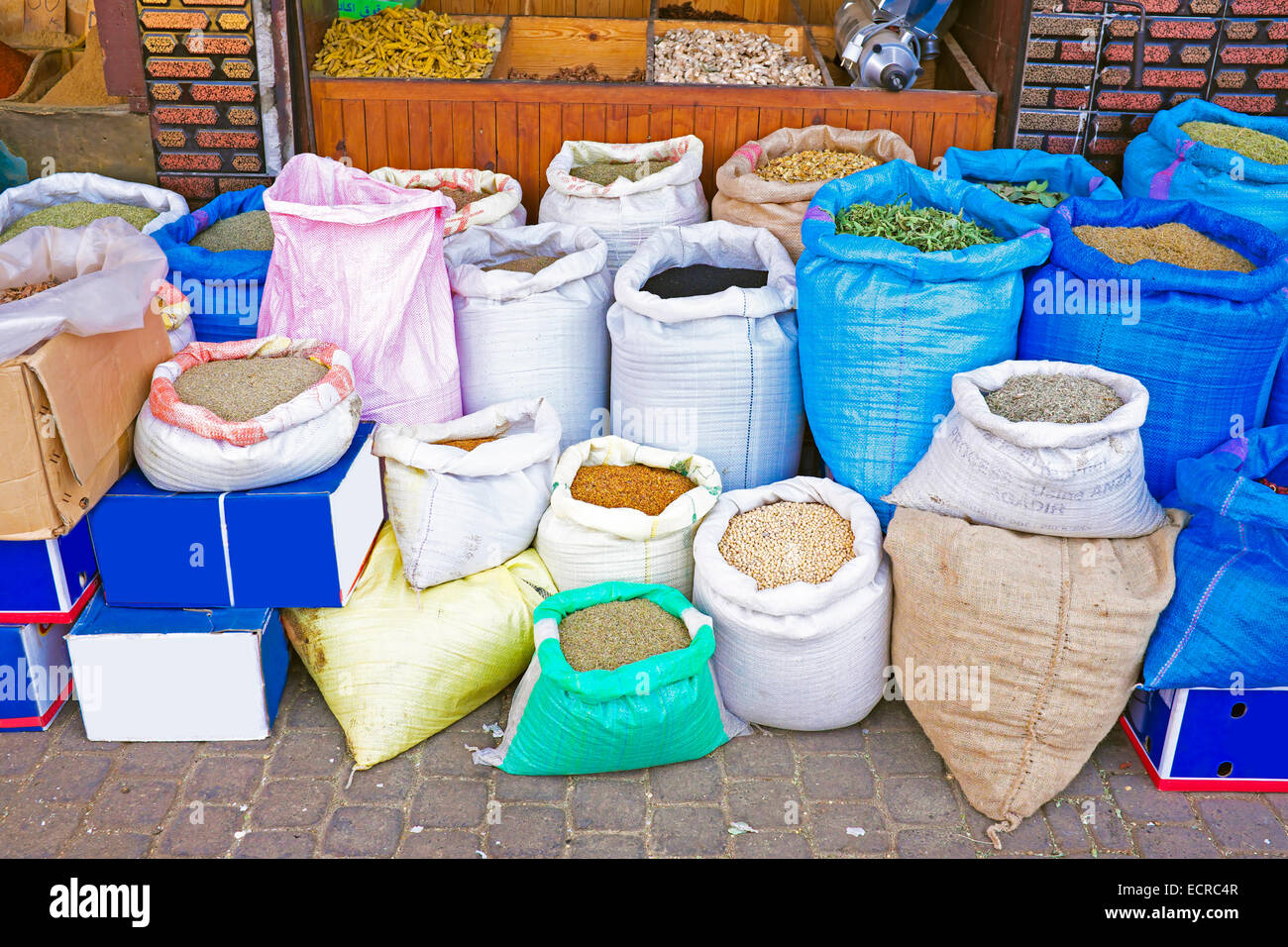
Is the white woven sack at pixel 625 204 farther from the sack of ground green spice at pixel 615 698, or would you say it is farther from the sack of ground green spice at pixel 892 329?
the sack of ground green spice at pixel 615 698

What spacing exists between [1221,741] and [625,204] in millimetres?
2185

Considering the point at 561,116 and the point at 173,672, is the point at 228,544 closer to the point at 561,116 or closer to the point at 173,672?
the point at 173,672

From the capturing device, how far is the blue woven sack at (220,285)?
10.2 ft

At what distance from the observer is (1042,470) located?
244cm

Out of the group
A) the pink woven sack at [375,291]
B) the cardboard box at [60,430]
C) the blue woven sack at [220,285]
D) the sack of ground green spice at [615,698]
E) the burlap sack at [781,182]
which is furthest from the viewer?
the burlap sack at [781,182]

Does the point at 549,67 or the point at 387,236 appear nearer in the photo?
the point at 387,236

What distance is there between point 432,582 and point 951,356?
1400 millimetres

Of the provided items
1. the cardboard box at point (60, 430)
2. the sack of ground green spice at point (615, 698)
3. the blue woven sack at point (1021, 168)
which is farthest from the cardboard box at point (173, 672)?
the blue woven sack at point (1021, 168)

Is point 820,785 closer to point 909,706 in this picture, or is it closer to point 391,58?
point 909,706

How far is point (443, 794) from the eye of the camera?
8.16 feet

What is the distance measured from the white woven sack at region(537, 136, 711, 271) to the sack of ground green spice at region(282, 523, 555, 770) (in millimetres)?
1199

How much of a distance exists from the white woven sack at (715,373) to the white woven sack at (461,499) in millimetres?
345

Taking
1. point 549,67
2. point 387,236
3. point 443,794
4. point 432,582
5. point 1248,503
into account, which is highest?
point 549,67

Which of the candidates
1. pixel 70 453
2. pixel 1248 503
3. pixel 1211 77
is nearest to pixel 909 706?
pixel 1248 503
